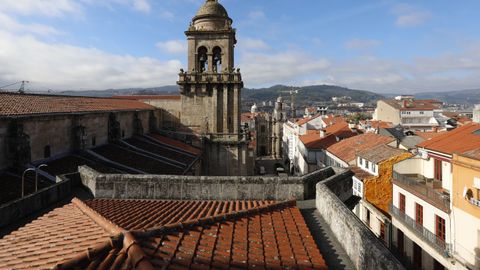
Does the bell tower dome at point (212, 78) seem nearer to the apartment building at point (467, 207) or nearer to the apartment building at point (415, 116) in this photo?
the apartment building at point (467, 207)

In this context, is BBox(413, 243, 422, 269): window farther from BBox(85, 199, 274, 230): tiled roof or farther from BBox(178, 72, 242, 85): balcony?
BBox(178, 72, 242, 85): balcony

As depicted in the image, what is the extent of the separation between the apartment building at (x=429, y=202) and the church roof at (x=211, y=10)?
21183 millimetres

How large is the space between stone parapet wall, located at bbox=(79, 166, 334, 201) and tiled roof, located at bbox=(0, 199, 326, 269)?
7.03ft

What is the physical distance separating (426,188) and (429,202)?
87cm

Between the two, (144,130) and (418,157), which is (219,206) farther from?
(144,130)

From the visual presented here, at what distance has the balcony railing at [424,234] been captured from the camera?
56.7 ft

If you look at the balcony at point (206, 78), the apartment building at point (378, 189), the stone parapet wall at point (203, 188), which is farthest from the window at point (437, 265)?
the balcony at point (206, 78)

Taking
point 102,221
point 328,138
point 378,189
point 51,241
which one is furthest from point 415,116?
point 51,241

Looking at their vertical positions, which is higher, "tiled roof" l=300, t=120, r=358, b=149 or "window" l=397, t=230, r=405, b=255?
"tiled roof" l=300, t=120, r=358, b=149

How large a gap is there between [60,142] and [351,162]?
84.0 ft

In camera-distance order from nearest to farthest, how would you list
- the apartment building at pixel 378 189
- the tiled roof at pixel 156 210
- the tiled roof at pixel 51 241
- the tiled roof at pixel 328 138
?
the tiled roof at pixel 51 241 → the tiled roof at pixel 156 210 → the apartment building at pixel 378 189 → the tiled roof at pixel 328 138

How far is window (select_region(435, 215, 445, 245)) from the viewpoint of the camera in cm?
1797

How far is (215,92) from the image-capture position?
102 feet

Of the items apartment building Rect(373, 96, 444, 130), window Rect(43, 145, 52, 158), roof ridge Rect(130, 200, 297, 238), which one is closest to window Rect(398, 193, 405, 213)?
roof ridge Rect(130, 200, 297, 238)
